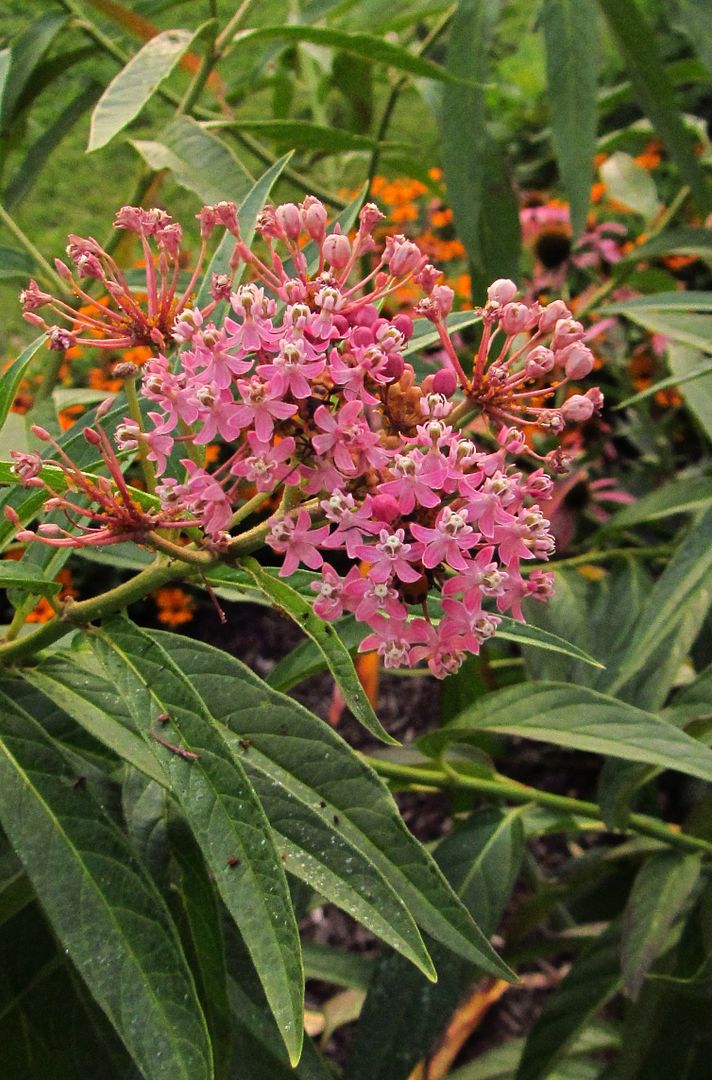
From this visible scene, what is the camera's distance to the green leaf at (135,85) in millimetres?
1328

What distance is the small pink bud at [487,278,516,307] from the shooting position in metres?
0.95

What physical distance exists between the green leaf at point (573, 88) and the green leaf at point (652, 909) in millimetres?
973

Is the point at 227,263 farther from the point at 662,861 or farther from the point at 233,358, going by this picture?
the point at 662,861

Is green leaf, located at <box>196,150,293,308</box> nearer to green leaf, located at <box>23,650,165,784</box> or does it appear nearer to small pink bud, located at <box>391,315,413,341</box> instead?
small pink bud, located at <box>391,315,413,341</box>

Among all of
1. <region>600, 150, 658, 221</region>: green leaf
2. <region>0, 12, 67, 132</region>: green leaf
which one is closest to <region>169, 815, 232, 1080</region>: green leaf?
<region>0, 12, 67, 132</region>: green leaf

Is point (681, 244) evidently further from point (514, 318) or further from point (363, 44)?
point (514, 318)

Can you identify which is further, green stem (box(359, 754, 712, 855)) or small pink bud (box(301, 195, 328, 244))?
green stem (box(359, 754, 712, 855))

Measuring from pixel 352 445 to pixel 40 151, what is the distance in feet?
4.80

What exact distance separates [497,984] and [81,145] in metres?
4.64

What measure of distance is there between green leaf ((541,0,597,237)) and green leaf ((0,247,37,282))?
0.84 metres

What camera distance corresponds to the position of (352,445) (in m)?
0.86

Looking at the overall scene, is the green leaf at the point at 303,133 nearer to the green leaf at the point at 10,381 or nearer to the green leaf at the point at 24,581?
the green leaf at the point at 10,381

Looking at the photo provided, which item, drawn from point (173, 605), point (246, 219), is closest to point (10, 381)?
point (246, 219)

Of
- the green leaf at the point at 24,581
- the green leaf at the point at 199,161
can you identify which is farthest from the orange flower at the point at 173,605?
the green leaf at the point at 24,581
